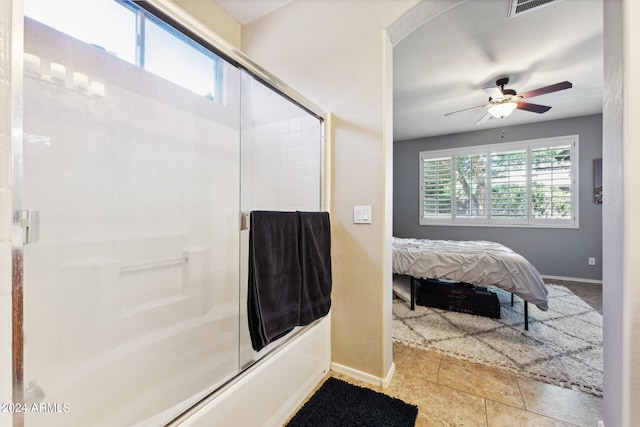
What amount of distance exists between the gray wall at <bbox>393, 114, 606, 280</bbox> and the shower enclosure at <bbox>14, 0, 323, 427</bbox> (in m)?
3.97

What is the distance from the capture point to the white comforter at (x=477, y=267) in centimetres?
233

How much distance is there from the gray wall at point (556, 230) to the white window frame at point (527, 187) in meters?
0.07

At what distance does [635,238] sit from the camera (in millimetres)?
997

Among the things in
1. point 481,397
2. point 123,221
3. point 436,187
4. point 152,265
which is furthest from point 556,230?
point 123,221

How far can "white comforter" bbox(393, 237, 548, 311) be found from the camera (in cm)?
233

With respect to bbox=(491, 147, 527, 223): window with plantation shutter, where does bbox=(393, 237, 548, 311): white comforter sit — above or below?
below

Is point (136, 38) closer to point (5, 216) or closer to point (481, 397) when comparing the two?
point (5, 216)

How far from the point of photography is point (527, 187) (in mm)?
4270

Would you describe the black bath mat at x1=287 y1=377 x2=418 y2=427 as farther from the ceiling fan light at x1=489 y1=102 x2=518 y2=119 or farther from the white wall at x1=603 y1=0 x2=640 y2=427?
the ceiling fan light at x1=489 y1=102 x2=518 y2=119

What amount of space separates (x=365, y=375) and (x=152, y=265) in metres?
1.55

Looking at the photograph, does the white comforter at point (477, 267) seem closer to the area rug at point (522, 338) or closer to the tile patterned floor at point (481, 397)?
the area rug at point (522, 338)

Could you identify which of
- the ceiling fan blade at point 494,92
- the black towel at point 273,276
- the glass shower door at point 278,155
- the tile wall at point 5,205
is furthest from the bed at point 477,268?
the tile wall at point 5,205

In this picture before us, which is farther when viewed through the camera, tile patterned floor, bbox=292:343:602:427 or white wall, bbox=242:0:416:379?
white wall, bbox=242:0:416:379

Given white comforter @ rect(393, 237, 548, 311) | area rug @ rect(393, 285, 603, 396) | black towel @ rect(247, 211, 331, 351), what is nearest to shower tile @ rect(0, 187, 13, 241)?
black towel @ rect(247, 211, 331, 351)
